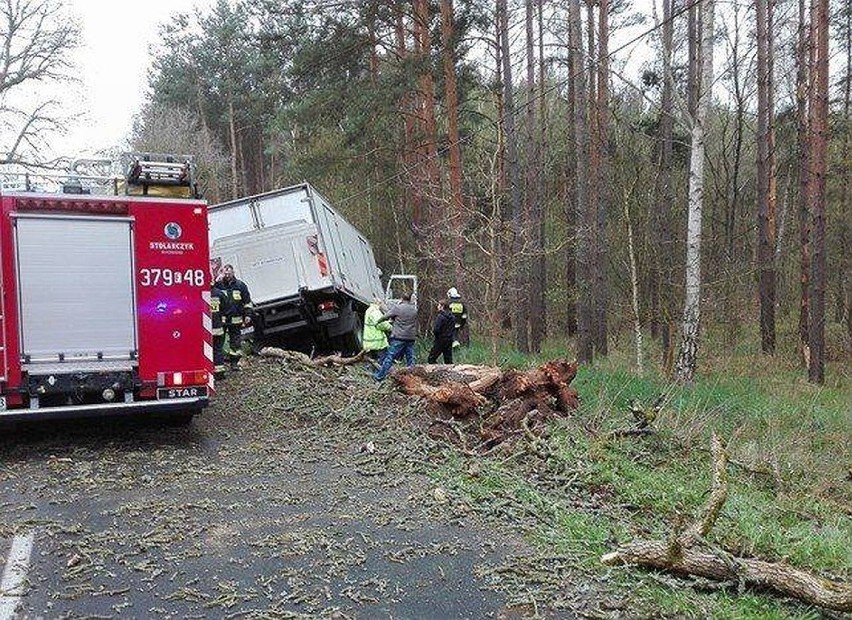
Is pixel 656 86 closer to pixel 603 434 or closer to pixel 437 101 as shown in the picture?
pixel 437 101

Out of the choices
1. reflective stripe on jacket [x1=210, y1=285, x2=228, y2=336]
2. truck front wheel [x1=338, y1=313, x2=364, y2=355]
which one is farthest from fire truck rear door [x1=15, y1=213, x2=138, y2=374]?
truck front wheel [x1=338, y1=313, x2=364, y2=355]

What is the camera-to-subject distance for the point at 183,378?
7.41 m

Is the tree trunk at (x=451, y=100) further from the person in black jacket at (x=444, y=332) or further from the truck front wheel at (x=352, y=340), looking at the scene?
the person in black jacket at (x=444, y=332)

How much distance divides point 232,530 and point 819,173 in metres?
15.7

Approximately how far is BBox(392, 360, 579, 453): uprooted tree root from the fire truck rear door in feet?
10.8

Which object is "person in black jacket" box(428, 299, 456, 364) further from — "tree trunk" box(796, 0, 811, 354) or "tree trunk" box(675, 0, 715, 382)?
"tree trunk" box(796, 0, 811, 354)

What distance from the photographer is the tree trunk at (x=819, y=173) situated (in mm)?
16109

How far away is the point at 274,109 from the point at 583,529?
72.7ft

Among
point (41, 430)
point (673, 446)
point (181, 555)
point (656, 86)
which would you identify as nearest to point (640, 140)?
point (656, 86)

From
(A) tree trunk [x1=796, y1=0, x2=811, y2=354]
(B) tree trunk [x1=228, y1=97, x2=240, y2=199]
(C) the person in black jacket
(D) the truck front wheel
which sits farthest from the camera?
(B) tree trunk [x1=228, y1=97, x2=240, y2=199]

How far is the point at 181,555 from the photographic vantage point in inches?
177

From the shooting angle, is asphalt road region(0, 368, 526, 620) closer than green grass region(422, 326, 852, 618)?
Yes

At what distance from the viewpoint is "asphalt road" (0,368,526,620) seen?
12.9 ft

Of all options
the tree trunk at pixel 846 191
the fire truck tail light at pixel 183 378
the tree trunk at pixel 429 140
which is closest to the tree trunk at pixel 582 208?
the tree trunk at pixel 429 140
